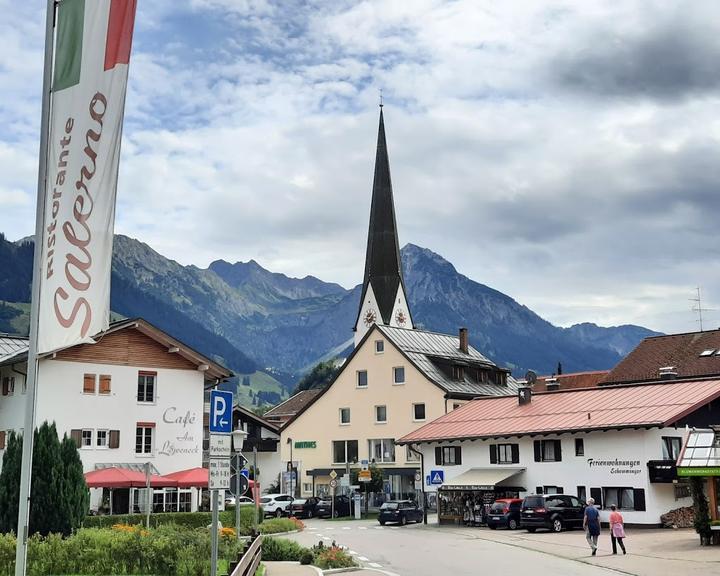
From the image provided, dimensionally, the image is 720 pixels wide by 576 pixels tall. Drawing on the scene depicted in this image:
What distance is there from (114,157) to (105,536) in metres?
11.7

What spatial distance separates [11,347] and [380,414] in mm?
28552

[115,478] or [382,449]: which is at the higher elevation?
[382,449]

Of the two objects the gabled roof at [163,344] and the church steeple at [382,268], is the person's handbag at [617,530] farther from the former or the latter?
the church steeple at [382,268]

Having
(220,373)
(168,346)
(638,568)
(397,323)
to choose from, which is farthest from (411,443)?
(397,323)

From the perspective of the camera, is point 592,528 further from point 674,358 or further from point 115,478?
point 674,358

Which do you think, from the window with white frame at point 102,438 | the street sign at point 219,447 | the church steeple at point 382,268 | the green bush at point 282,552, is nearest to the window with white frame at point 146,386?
the window with white frame at point 102,438

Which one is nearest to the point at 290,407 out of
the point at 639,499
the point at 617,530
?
the point at 639,499

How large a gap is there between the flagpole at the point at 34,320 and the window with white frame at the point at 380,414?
56042mm

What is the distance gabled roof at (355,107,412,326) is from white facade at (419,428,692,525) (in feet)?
167

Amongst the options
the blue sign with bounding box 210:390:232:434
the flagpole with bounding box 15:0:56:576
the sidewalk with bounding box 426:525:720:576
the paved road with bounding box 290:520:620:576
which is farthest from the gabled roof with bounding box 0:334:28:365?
the flagpole with bounding box 15:0:56:576

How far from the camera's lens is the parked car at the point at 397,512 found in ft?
157

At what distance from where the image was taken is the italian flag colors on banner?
41.4 ft

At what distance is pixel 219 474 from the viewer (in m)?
13.8

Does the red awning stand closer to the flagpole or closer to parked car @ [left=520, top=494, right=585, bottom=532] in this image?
parked car @ [left=520, top=494, right=585, bottom=532]
